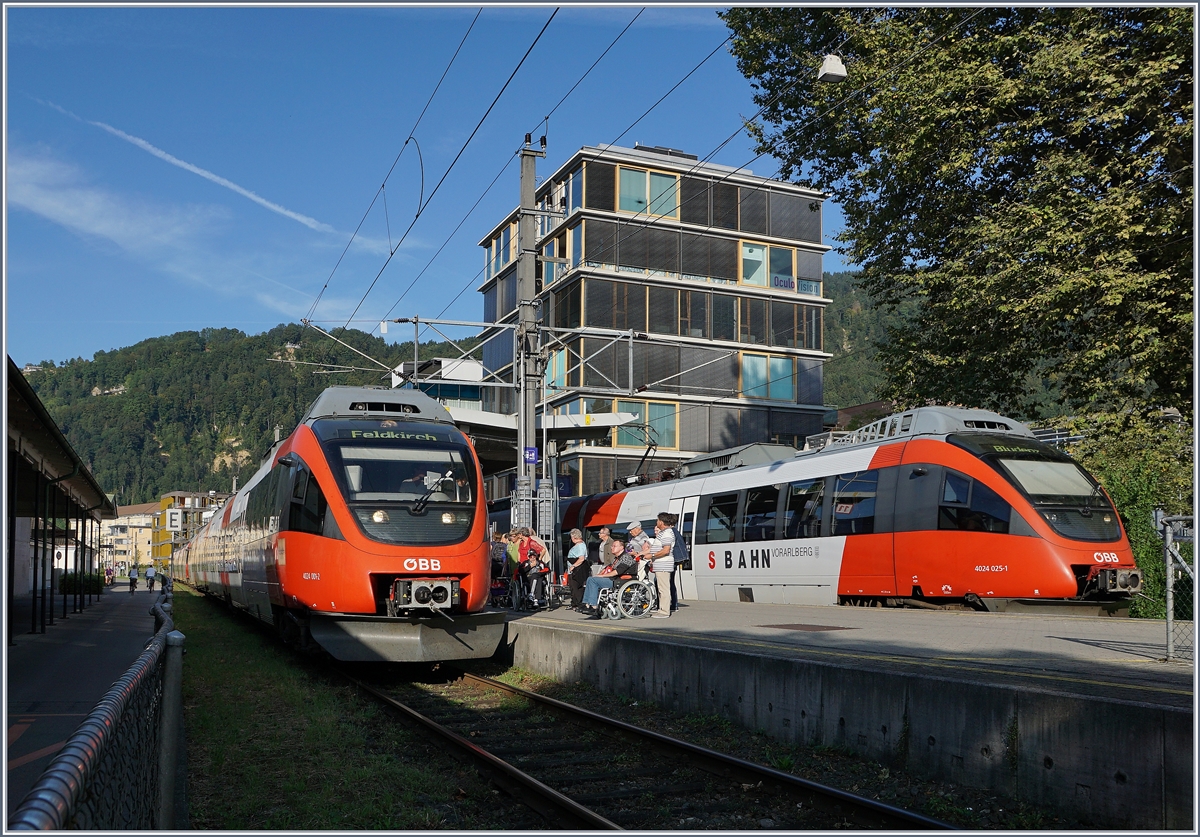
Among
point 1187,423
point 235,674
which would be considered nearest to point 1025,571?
point 1187,423

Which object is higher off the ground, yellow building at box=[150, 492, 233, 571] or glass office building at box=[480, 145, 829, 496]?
glass office building at box=[480, 145, 829, 496]

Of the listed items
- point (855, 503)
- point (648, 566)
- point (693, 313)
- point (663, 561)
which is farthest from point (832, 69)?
point (693, 313)

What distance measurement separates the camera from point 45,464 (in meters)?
21.2

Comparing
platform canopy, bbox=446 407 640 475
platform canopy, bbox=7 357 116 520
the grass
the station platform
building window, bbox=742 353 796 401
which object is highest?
building window, bbox=742 353 796 401

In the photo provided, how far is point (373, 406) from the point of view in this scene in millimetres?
15258

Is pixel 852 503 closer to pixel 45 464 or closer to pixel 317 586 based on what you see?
pixel 317 586

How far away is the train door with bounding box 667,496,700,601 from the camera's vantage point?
78.7ft

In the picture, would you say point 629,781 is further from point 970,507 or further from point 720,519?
point 720,519

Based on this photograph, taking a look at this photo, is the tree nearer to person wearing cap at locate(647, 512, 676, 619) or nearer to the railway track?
person wearing cap at locate(647, 512, 676, 619)

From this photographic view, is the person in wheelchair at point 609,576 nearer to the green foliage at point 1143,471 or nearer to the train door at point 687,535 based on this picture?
the train door at point 687,535

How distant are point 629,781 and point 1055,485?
34.7 feet

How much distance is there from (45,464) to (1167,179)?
70.2ft

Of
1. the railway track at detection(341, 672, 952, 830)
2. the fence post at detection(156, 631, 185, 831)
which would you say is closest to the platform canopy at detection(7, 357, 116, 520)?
the railway track at detection(341, 672, 952, 830)

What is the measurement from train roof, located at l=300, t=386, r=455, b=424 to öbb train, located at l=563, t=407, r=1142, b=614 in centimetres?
747
